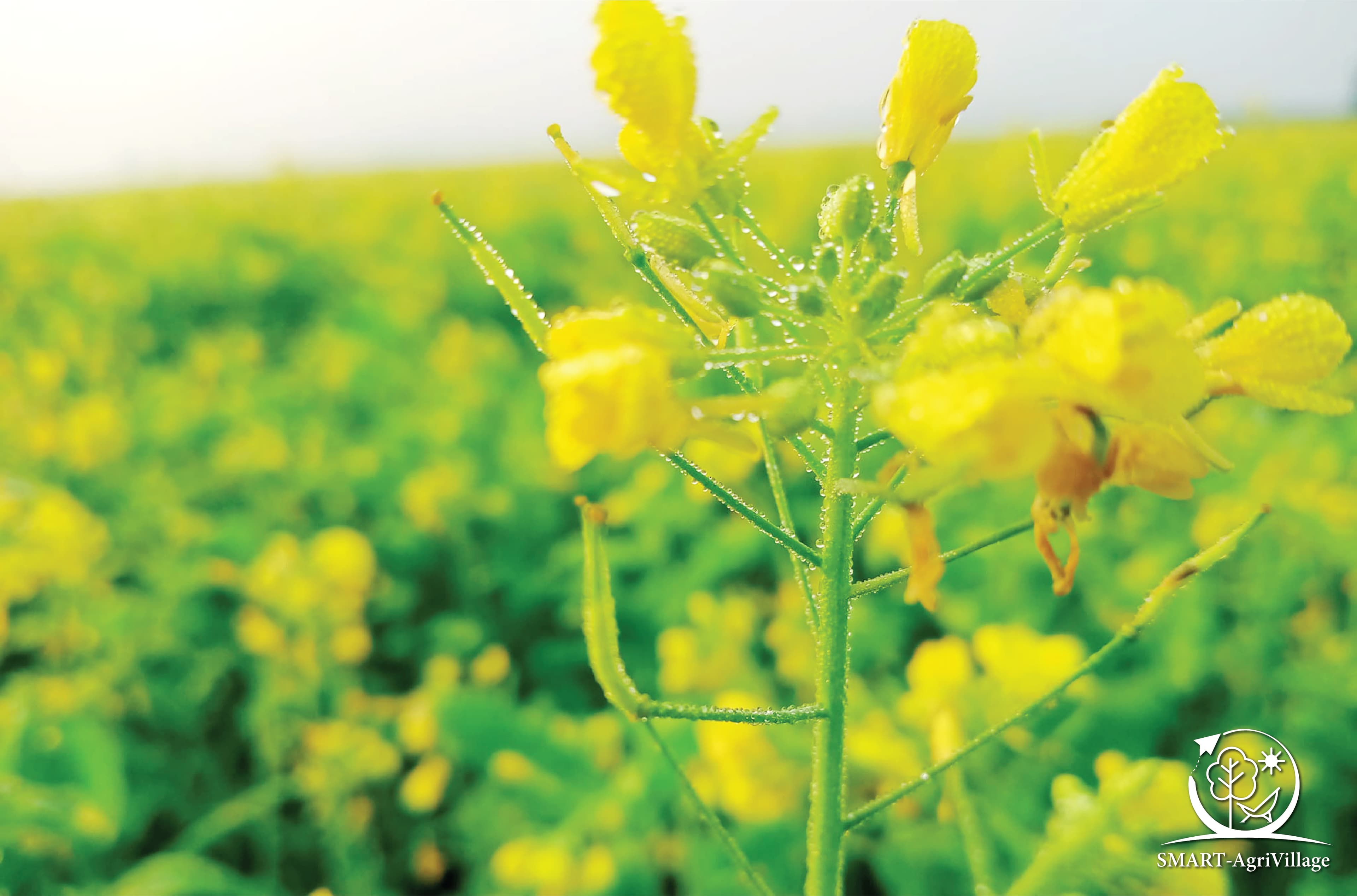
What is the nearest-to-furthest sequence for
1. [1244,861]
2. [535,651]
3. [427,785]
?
[1244,861] → [427,785] → [535,651]

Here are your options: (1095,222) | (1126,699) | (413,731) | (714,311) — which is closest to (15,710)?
(413,731)

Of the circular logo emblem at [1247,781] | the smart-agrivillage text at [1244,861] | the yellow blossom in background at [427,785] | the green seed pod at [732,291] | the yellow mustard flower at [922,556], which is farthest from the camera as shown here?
the yellow blossom in background at [427,785]

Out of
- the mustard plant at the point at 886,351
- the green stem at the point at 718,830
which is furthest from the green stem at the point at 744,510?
the green stem at the point at 718,830

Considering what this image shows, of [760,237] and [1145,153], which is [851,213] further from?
[1145,153]

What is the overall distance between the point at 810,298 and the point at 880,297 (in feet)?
0.19

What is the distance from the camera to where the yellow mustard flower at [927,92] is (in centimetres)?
80

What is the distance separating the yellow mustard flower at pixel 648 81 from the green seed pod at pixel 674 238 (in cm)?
4

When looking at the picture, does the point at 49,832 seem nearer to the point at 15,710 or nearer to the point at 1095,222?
the point at 15,710

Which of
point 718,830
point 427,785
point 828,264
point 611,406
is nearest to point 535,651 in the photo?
point 427,785

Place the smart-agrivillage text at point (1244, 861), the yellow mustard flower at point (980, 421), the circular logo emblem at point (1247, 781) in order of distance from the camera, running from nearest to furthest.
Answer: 1. the yellow mustard flower at point (980, 421)
2. the smart-agrivillage text at point (1244, 861)
3. the circular logo emblem at point (1247, 781)

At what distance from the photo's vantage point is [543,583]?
2.98 m

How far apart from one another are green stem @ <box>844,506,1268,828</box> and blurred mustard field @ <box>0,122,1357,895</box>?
69mm

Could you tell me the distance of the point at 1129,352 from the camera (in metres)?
0.58

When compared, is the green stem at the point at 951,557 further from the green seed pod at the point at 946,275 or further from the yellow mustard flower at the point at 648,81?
the yellow mustard flower at the point at 648,81
